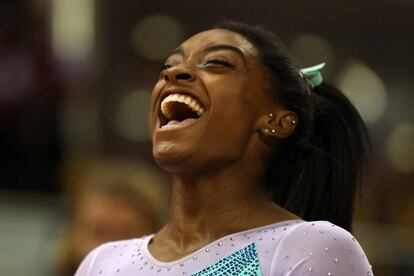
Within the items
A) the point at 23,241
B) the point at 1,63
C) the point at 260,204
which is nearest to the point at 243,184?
the point at 260,204

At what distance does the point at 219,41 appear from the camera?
1917 mm

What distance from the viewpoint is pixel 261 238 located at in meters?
1.76

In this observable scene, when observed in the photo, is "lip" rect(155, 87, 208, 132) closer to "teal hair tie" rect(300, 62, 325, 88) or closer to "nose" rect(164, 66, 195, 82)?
"nose" rect(164, 66, 195, 82)

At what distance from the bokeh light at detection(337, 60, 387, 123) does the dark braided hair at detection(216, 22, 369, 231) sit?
2559 mm

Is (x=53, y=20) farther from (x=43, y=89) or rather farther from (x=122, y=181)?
(x=122, y=181)

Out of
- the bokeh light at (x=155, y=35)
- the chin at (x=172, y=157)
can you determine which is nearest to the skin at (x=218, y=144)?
the chin at (x=172, y=157)

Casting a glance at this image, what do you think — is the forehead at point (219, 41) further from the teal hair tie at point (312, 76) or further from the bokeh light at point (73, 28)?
the bokeh light at point (73, 28)

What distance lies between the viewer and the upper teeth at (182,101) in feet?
6.01

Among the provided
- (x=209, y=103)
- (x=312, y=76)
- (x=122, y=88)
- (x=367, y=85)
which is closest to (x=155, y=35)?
(x=122, y=88)

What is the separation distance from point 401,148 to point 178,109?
293cm

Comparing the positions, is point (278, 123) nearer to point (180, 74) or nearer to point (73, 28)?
point (180, 74)

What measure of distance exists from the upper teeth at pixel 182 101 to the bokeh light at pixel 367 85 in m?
2.87

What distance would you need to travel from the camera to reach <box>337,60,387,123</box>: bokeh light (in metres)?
4.67

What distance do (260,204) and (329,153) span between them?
0.29m
